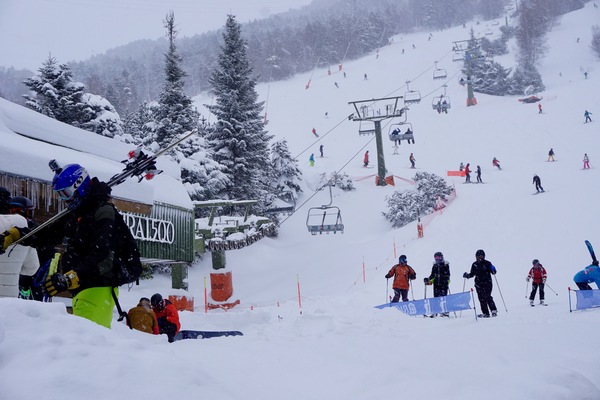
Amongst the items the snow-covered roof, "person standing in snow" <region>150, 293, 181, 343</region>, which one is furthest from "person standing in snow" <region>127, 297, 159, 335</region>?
the snow-covered roof

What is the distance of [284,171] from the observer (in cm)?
3688

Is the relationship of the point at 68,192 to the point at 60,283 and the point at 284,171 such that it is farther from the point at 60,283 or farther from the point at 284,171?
the point at 284,171

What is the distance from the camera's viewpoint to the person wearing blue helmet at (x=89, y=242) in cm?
398

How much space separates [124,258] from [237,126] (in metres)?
24.8

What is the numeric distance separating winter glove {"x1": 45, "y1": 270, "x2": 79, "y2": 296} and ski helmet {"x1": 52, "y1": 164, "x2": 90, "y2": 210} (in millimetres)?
606

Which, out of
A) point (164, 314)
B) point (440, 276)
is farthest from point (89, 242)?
point (440, 276)

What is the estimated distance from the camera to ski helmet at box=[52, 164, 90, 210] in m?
4.11

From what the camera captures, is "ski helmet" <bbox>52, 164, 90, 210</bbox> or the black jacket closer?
"ski helmet" <bbox>52, 164, 90, 210</bbox>

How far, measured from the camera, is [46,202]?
10516mm

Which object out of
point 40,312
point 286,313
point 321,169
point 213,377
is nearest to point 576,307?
point 286,313

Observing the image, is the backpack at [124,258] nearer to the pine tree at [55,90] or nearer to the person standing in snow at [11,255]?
the person standing in snow at [11,255]

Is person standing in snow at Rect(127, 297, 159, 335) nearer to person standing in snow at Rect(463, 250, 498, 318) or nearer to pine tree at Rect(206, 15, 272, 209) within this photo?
person standing in snow at Rect(463, 250, 498, 318)

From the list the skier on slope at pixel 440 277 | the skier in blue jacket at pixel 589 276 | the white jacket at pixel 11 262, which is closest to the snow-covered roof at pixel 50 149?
the white jacket at pixel 11 262

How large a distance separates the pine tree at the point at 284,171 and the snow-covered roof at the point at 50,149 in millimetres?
21183
